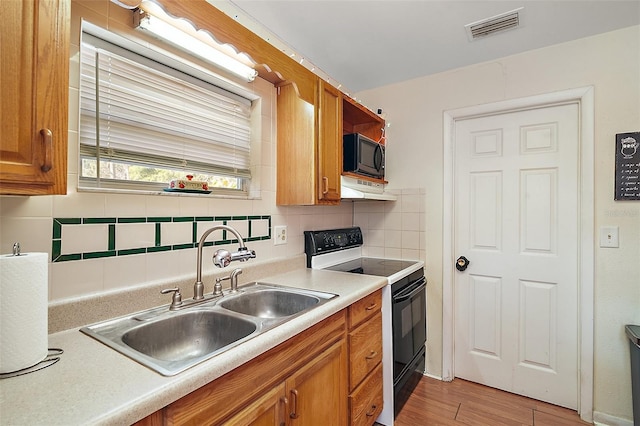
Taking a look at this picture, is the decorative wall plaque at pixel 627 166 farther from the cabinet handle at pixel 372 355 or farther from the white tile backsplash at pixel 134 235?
the white tile backsplash at pixel 134 235

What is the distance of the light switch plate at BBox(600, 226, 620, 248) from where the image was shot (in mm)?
1874

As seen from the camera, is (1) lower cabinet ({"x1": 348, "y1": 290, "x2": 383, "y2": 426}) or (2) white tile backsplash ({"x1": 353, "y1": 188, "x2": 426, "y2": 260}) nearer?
(1) lower cabinet ({"x1": 348, "y1": 290, "x2": 383, "y2": 426})

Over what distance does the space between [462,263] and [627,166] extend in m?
1.12

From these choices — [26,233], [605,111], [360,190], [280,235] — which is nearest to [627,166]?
[605,111]

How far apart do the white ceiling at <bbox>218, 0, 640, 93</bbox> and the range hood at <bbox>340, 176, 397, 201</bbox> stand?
2.85ft

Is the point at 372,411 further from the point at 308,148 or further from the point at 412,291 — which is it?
the point at 308,148

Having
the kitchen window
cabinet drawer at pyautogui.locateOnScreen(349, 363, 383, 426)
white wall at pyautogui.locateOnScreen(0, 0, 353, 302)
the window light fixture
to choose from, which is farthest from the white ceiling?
cabinet drawer at pyautogui.locateOnScreen(349, 363, 383, 426)

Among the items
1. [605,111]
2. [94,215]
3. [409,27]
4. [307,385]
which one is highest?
[409,27]

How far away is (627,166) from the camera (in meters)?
1.84

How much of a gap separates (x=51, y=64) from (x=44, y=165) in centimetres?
26

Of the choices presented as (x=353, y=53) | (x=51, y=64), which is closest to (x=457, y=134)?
(x=353, y=53)

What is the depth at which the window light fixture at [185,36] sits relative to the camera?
1.25 metres

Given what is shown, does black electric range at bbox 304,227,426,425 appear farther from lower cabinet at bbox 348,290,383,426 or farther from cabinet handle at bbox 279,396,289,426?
cabinet handle at bbox 279,396,289,426

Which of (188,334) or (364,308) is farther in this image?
(364,308)
